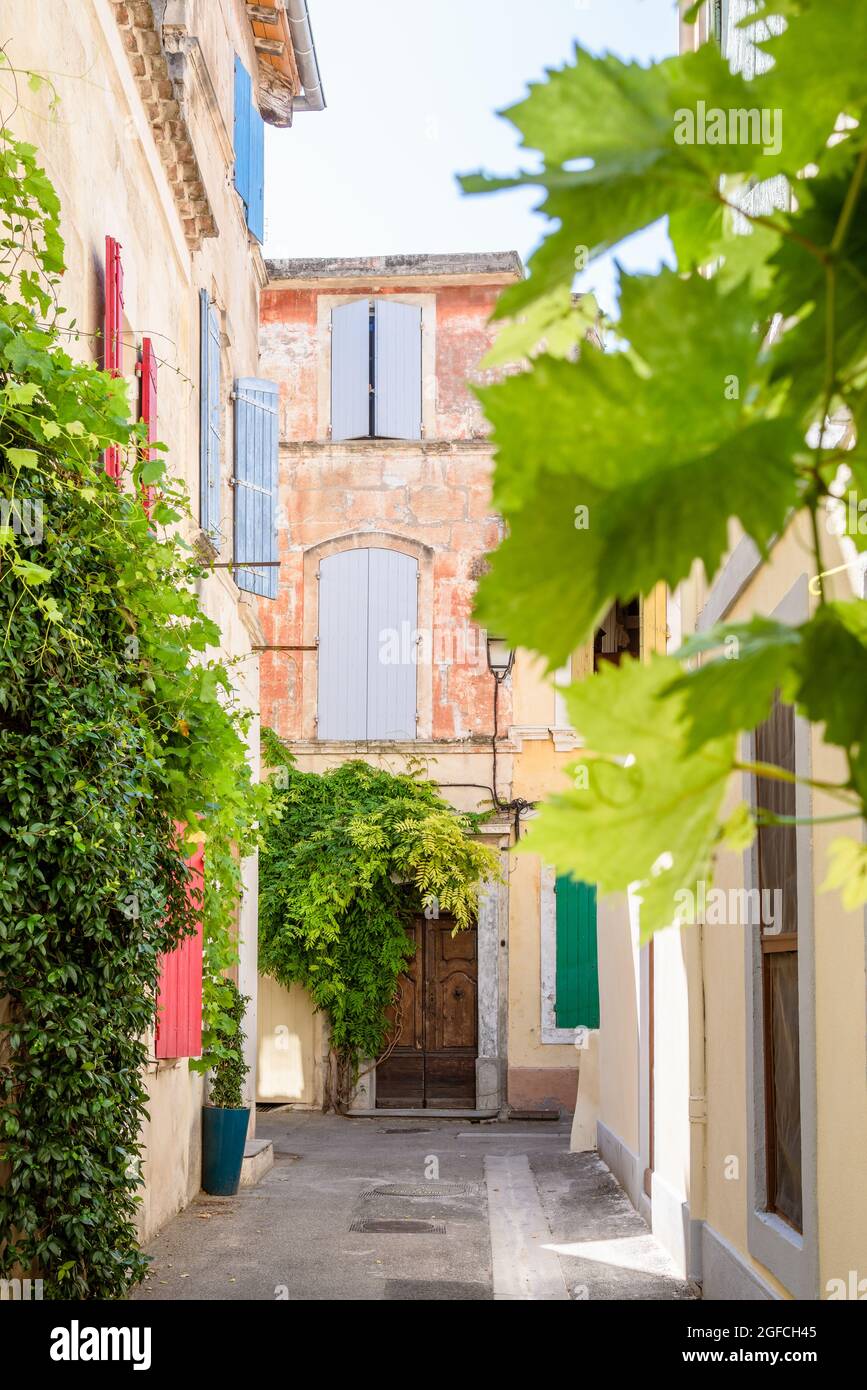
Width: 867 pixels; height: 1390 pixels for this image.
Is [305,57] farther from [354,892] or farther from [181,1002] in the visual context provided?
[181,1002]

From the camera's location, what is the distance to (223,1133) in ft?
32.6

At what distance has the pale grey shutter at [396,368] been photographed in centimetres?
1761

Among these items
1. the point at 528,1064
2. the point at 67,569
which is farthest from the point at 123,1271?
the point at 528,1064

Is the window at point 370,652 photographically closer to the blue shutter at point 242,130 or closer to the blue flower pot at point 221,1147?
the blue shutter at point 242,130

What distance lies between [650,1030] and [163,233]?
599cm

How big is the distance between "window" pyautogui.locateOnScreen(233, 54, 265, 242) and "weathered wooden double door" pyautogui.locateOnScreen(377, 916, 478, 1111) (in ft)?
26.4

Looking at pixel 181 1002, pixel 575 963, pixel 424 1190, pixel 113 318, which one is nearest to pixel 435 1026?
pixel 575 963

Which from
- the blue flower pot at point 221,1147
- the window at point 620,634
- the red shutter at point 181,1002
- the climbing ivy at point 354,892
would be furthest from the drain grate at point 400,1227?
the climbing ivy at point 354,892

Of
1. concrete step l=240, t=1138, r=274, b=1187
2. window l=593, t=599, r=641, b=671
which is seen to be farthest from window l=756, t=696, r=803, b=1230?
concrete step l=240, t=1138, r=274, b=1187

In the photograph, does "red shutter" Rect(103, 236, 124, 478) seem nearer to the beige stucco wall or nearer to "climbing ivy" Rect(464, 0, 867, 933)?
the beige stucco wall

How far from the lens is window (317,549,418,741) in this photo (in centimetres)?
1706

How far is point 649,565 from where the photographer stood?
0.42 m

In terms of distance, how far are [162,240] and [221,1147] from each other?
5.89 meters

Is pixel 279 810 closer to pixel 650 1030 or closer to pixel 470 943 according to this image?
pixel 650 1030
